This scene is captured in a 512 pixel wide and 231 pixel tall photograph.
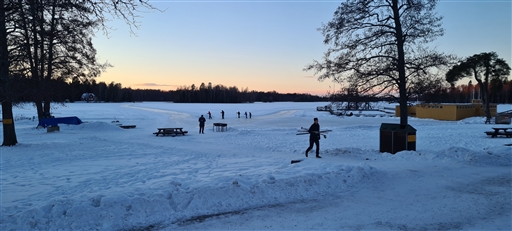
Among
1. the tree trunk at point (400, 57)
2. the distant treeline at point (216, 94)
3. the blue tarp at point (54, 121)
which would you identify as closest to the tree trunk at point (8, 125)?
the distant treeline at point (216, 94)

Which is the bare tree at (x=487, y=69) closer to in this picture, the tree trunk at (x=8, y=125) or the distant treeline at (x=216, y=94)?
the distant treeline at (x=216, y=94)

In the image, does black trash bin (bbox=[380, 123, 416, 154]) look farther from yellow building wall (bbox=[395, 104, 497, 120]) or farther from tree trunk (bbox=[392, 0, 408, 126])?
yellow building wall (bbox=[395, 104, 497, 120])

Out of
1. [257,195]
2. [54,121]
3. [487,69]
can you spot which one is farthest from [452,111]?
[54,121]

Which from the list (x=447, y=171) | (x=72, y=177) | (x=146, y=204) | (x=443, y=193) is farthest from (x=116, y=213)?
(x=447, y=171)

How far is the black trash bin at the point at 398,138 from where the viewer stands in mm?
12695

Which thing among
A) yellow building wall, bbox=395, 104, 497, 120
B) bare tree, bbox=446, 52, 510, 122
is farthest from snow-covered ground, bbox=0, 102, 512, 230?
yellow building wall, bbox=395, 104, 497, 120

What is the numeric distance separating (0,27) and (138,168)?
505 centimetres

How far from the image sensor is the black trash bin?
41.7ft

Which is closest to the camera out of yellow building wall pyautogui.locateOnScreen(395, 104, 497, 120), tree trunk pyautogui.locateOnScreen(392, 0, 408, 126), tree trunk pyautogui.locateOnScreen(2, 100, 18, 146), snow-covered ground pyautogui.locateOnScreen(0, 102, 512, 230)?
snow-covered ground pyautogui.locateOnScreen(0, 102, 512, 230)

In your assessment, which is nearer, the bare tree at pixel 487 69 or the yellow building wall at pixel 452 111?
the bare tree at pixel 487 69

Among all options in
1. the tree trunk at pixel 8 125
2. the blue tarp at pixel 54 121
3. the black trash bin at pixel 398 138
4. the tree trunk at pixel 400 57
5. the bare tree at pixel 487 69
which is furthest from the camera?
the bare tree at pixel 487 69

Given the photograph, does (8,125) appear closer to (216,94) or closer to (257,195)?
(257,195)

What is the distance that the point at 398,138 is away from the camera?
504 inches

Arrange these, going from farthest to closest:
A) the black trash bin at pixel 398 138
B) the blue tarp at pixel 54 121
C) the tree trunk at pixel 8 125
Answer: the blue tarp at pixel 54 121, the tree trunk at pixel 8 125, the black trash bin at pixel 398 138
